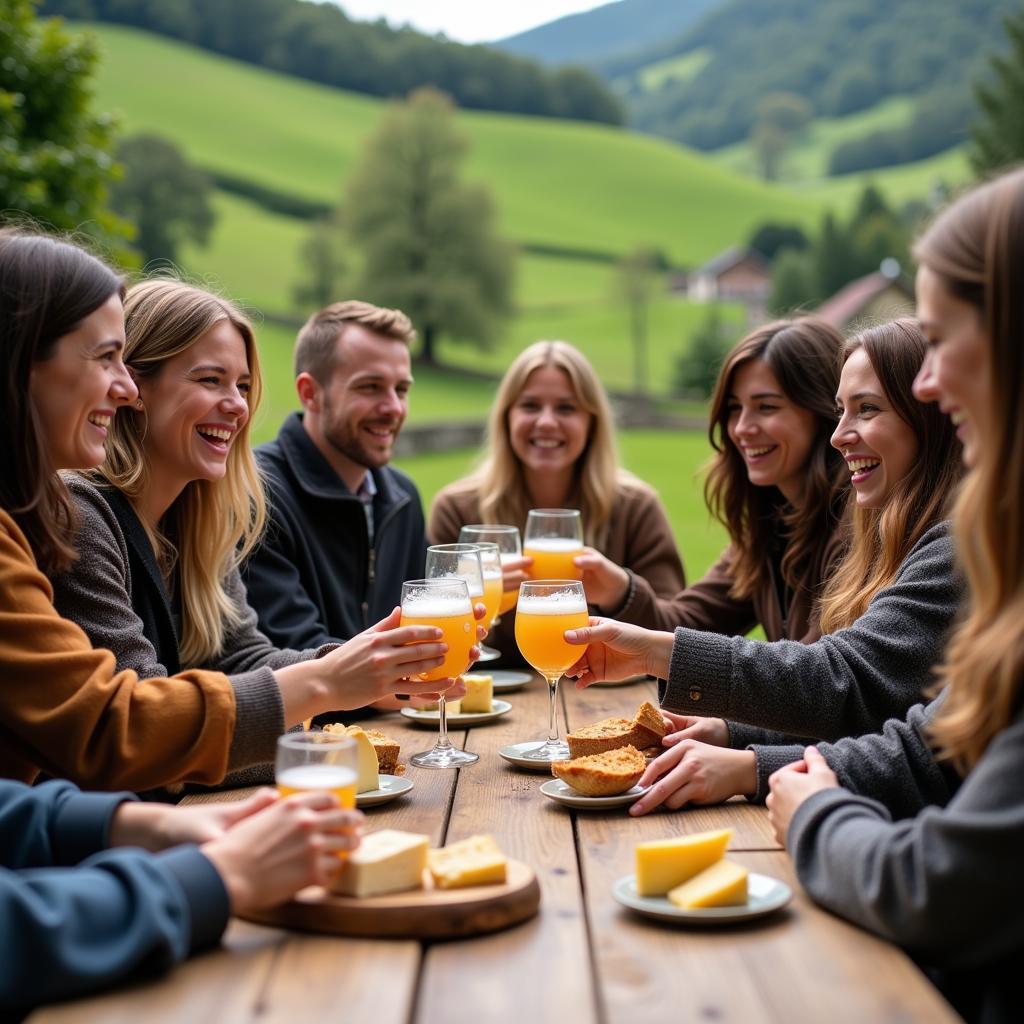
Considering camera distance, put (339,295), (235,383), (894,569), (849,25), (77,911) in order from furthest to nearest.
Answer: (849,25) → (339,295) → (235,383) → (894,569) → (77,911)

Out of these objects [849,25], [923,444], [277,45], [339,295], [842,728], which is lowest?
[842,728]

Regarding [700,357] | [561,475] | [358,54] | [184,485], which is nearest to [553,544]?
[184,485]

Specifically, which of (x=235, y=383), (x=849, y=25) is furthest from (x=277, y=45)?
(x=235, y=383)

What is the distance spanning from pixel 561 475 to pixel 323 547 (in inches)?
44.0

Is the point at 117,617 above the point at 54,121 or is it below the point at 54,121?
below

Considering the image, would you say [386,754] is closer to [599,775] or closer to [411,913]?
[599,775]

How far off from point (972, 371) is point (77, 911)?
4.85ft

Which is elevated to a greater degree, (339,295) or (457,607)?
(339,295)

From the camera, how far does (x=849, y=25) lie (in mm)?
100562

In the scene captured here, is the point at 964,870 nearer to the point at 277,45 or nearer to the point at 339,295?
the point at 339,295

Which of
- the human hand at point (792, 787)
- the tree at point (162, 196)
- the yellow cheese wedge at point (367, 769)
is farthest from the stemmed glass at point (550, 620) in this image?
the tree at point (162, 196)

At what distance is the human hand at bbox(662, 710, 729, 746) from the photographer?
9.05ft

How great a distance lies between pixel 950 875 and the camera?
5.52 ft

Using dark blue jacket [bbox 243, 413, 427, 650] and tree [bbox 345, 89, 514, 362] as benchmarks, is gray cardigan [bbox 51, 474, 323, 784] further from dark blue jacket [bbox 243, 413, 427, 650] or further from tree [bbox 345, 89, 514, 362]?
tree [bbox 345, 89, 514, 362]
